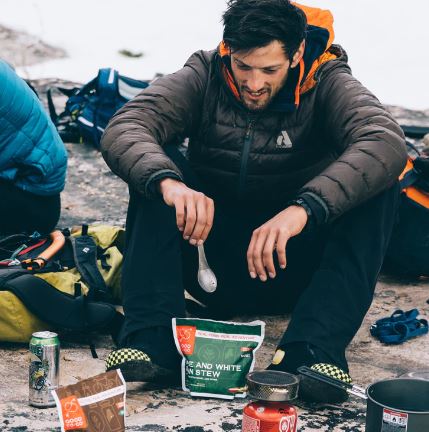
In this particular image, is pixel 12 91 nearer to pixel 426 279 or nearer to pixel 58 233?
pixel 58 233

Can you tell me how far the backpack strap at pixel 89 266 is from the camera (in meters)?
4.32

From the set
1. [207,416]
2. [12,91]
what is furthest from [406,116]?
[207,416]

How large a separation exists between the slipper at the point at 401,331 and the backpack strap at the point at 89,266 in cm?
122

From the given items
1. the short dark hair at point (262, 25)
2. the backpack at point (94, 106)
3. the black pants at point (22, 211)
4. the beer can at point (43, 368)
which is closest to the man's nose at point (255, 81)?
the short dark hair at point (262, 25)

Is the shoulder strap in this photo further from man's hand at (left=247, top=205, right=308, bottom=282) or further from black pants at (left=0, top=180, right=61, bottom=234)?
man's hand at (left=247, top=205, right=308, bottom=282)

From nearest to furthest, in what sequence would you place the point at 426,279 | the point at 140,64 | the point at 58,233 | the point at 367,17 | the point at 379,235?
the point at 379,235 < the point at 58,233 < the point at 426,279 < the point at 140,64 < the point at 367,17

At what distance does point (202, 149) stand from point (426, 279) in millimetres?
1744

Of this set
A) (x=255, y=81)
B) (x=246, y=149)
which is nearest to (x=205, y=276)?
(x=246, y=149)

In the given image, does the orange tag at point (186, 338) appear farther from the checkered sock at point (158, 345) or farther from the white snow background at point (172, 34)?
the white snow background at point (172, 34)

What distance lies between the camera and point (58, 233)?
15.3 feet

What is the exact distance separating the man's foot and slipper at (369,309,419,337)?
919mm

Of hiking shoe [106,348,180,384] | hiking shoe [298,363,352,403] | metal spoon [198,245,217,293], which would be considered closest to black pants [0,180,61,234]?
metal spoon [198,245,217,293]

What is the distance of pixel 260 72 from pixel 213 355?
3.66 feet

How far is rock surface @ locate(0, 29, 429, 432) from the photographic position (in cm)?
320
